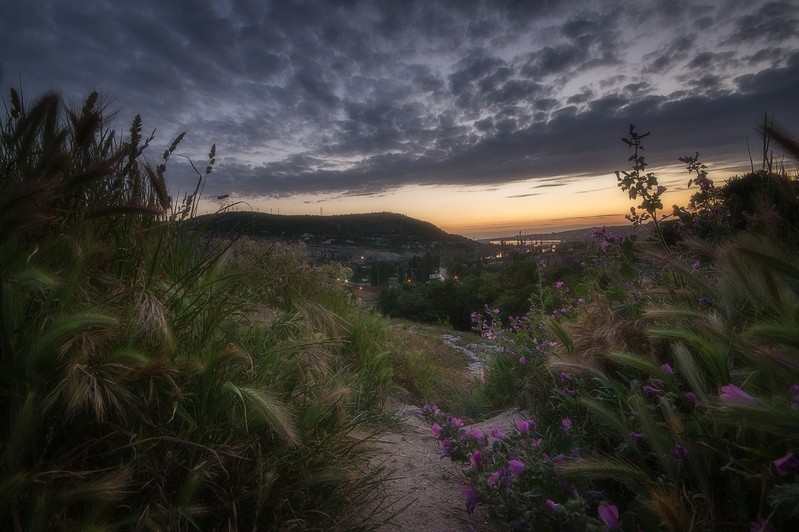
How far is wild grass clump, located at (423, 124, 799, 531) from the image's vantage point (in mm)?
1194

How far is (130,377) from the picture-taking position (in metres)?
1.56

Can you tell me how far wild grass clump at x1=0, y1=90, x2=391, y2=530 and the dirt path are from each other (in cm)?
21

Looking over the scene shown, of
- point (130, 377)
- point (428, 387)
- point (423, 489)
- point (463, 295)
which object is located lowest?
point (463, 295)

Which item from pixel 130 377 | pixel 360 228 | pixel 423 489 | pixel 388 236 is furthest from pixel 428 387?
pixel 388 236

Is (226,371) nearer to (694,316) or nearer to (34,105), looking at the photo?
(34,105)

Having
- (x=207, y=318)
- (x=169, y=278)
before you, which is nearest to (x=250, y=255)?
(x=169, y=278)

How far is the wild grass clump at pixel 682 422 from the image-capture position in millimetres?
1194

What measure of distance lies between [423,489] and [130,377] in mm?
1641

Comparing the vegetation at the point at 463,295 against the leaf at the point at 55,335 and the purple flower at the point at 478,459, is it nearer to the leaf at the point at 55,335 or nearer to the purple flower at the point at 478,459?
the purple flower at the point at 478,459

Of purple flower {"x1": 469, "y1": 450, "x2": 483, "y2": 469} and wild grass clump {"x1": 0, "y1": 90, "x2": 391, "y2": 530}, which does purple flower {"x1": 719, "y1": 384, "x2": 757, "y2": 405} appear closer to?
purple flower {"x1": 469, "y1": 450, "x2": 483, "y2": 469}

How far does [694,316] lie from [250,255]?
3.85m

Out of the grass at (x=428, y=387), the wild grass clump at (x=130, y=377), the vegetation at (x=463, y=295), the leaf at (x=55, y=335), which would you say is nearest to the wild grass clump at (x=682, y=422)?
the wild grass clump at (x=130, y=377)

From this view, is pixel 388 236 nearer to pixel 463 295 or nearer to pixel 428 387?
pixel 463 295

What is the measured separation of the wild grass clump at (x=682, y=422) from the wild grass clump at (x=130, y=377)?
785 mm
